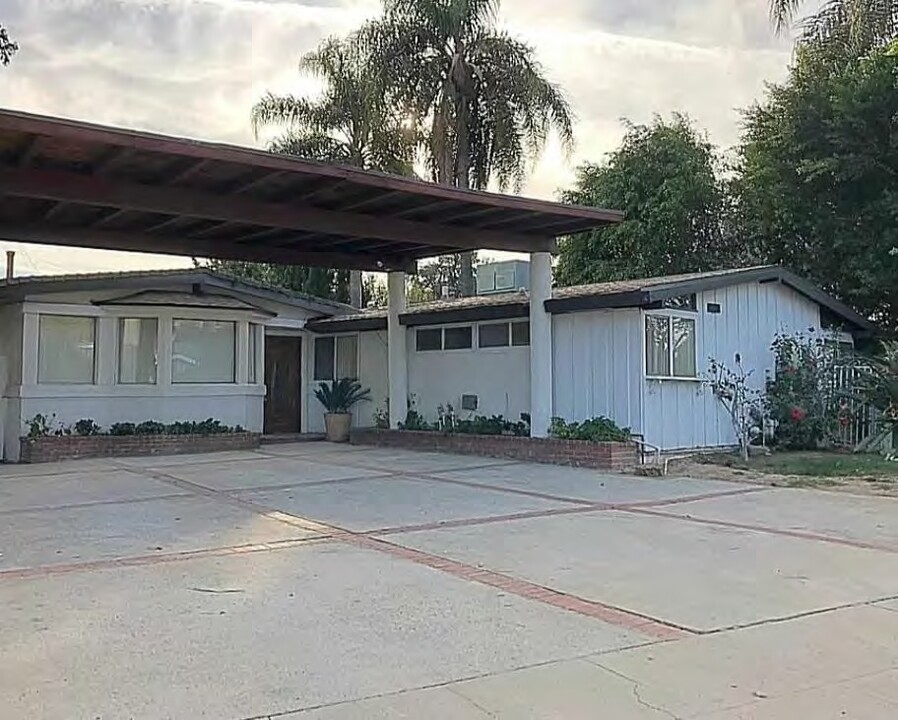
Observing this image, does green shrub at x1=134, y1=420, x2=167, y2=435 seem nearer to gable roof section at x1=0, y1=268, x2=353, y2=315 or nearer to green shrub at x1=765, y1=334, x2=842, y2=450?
gable roof section at x1=0, y1=268, x2=353, y2=315

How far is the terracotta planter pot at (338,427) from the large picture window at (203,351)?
238 cm

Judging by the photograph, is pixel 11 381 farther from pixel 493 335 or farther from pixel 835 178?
pixel 835 178

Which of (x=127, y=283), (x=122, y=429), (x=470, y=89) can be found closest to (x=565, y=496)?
(x=122, y=429)

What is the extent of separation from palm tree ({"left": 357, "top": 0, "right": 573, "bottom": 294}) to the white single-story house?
544cm

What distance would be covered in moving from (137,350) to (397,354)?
4.76 meters

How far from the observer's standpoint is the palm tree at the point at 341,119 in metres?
22.7

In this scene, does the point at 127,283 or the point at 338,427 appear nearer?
the point at 127,283

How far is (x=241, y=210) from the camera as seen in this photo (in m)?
12.3

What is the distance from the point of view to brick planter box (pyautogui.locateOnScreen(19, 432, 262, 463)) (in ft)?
49.2

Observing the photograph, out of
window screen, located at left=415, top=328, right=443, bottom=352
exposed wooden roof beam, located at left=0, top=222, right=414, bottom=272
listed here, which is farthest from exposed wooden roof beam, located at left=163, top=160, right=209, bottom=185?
window screen, located at left=415, top=328, right=443, bottom=352

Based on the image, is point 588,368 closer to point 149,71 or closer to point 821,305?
point 821,305

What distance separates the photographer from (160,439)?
16.0 m

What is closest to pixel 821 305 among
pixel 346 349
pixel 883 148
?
pixel 883 148

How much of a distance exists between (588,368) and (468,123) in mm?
9849
